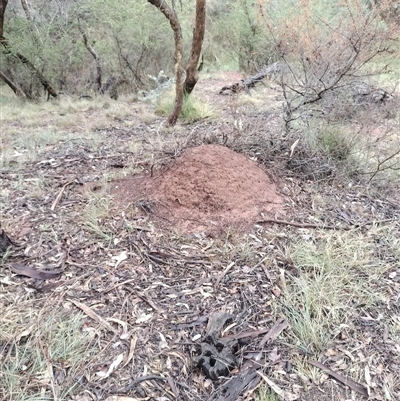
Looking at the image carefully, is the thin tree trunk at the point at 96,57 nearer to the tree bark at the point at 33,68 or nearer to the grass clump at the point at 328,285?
the tree bark at the point at 33,68

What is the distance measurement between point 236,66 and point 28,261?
33.3ft

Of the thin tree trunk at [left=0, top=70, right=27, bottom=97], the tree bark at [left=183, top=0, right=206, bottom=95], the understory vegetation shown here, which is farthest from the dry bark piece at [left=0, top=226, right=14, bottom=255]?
the thin tree trunk at [left=0, top=70, right=27, bottom=97]

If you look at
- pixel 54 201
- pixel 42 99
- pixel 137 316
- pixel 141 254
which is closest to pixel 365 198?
pixel 141 254

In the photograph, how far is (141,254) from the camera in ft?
8.29

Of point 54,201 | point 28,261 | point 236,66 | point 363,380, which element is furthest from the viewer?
point 236,66

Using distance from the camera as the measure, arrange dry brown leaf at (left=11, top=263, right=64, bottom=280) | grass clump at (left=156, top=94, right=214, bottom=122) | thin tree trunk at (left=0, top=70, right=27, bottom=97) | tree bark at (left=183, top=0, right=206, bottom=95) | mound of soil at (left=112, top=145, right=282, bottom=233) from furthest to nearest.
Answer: thin tree trunk at (left=0, top=70, right=27, bottom=97) → grass clump at (left=156, top=94, right=214, bottom=122) → tree bark at (left=183, top=0, right=206, bottom=95) → mound of soil at (left=112, top=145, right=282, bottom=233) → dry brown leaf at (left=11, top=263, right=64, bottom=280)

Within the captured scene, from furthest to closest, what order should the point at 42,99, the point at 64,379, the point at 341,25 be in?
the point at 42,99
the point at 341,25
the point at 64,379

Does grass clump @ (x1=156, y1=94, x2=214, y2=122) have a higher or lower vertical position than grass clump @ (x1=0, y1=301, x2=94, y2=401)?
lower

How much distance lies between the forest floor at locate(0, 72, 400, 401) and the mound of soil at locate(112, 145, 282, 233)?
0.01 metres

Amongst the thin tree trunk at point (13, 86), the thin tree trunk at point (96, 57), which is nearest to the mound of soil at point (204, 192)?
the thin tree trunk at point (96, 57)

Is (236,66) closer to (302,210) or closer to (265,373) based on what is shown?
(302,210)

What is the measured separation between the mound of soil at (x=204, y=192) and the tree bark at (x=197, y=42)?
6.72 ft

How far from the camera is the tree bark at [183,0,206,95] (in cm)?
450

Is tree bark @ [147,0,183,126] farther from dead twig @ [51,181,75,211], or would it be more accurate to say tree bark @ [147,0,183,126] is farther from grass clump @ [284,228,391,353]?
grass clump @ [284,228,391,353]
